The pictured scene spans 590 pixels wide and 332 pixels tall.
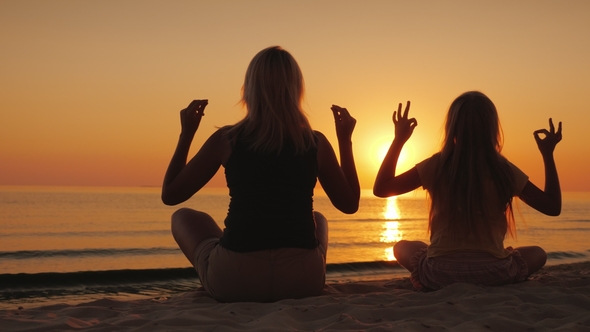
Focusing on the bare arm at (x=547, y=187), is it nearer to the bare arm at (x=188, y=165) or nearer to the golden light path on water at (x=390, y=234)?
the bare arm at (x=188, y=165)

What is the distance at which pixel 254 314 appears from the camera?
3.88 meters

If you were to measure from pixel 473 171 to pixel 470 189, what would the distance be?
15 centimetres

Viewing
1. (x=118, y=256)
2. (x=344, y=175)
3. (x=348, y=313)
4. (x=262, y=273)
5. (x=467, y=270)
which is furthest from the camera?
(x=118, y=256)

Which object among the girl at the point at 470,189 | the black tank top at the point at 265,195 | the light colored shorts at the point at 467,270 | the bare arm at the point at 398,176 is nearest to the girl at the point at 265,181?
the black tank top at the point at 265,195

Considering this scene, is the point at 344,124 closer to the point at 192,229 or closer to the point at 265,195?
the point at 265,195

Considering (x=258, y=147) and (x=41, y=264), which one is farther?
(x=41, y=264)

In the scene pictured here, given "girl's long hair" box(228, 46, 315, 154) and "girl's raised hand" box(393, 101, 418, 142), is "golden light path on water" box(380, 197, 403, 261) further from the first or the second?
"girl's long hair" box(228, 46, 315, 154)

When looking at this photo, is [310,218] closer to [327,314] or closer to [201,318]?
[327,314]

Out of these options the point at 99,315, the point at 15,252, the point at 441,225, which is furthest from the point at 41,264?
the point at 441,225

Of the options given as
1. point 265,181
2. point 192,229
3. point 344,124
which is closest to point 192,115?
point 265,181

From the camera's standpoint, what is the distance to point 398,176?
194 inches

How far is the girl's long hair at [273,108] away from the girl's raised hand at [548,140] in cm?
219

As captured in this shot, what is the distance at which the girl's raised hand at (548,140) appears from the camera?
201 inches

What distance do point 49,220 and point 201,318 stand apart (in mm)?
20237
